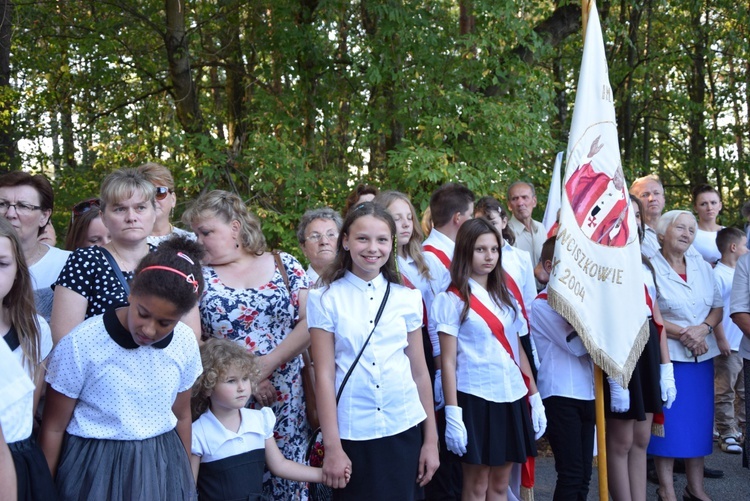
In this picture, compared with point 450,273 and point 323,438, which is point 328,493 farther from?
point 450,273

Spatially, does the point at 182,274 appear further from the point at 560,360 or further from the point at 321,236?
the point at 560,360

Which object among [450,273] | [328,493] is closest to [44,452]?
[328,493]

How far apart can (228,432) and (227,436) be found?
0.02m

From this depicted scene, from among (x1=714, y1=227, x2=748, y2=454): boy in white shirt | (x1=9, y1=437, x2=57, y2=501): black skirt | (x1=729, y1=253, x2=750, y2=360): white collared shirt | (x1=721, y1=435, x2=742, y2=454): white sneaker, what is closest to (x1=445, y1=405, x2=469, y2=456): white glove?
(x1=9, y1=437, x2=57, y2=501): black skirt

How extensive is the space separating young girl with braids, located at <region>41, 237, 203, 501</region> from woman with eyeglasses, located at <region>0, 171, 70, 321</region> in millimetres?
956

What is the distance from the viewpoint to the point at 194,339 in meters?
3.31

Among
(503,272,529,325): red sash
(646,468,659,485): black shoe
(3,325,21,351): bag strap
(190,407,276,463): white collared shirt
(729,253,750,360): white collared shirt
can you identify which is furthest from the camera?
(646,468,659,485): black shoe

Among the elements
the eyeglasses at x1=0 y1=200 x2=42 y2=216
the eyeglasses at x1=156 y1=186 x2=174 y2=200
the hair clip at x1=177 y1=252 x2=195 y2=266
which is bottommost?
the hair clip at x1=177 y1=252 x2=195 y2=266

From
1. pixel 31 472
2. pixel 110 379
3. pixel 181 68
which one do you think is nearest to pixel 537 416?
pixel 110 379

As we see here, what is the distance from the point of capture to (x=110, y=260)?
3.46 metres

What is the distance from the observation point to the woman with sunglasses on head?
333 centimetres

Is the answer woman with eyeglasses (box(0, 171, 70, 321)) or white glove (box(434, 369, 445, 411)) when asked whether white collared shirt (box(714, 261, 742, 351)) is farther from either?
woman with eyeglasses (box(0, 171, 70, 321))

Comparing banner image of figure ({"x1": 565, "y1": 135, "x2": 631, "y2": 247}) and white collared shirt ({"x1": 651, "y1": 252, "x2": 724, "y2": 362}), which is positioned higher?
banner image of figure ({"x1": 565, "y1": 135, "x2": 631, "y2": 247})

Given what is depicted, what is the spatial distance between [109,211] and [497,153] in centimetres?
688
